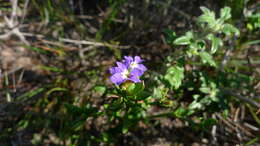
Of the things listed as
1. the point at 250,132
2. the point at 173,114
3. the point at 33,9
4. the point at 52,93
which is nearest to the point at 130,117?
the point at 173,114

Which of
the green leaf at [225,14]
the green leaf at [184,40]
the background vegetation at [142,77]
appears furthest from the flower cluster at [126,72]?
the green leaf at [225,14]

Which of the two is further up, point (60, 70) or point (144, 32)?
point (144, 32)

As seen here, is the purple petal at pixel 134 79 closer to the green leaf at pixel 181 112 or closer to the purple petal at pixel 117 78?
the purple petal at pixel 117 78

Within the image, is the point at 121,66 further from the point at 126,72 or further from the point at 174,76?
the point at 174,76

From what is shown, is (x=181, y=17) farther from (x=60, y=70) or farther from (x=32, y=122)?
(x=32, y=122)

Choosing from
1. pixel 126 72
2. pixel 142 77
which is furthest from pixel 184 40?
pixel 126 72

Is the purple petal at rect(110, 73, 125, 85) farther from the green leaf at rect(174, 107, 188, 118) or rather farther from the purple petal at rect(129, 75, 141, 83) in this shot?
the green leaf at rect(174, 107, 188, 118)

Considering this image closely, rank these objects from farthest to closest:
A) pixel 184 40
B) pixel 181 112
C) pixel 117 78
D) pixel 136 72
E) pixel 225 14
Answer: pixel 181 112, pixel 225 14, pixel 184 40, pixel 136 72, pixel 117 78
